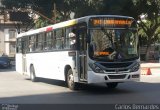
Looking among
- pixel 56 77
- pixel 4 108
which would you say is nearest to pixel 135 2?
pixel 56 77

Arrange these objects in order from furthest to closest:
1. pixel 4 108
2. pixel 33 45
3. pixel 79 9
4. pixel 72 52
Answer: pixel 79 9, pixel 33 45, pixel 72 52, pixel 4 108

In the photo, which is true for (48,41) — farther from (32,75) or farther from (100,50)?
(100,50)

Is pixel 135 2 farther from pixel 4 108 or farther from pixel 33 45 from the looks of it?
pixel 4 108

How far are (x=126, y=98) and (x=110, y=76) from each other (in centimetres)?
160

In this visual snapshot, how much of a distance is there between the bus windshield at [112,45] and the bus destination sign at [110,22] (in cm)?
20

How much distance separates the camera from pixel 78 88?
17.9 meters

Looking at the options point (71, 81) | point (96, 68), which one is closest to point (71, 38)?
point (71, 81)

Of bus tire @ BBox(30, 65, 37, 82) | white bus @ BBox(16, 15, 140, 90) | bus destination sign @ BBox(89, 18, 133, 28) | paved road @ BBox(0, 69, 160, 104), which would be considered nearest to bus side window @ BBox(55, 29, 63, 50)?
white bus @ BBox(16, 15, 140, 90)

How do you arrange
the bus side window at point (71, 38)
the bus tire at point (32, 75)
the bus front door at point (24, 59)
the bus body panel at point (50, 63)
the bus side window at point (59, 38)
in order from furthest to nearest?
the bus front door at point (24, 59) < the bus tire at point (32, 75) < the bus side window at point (59, 38) < the bus body panel at point (50, 63) < the bus side window at point (71, 38)

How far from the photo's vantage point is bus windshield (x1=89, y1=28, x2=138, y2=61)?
16.1 meters

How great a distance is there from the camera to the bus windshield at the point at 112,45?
16.1m

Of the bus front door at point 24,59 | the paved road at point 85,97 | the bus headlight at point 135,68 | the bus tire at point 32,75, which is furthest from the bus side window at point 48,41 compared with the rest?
the bus headlight at point 135,68

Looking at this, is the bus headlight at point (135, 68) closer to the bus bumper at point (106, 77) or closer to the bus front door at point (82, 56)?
the bus bumper at point (106, 77)

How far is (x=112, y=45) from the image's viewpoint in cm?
1627
